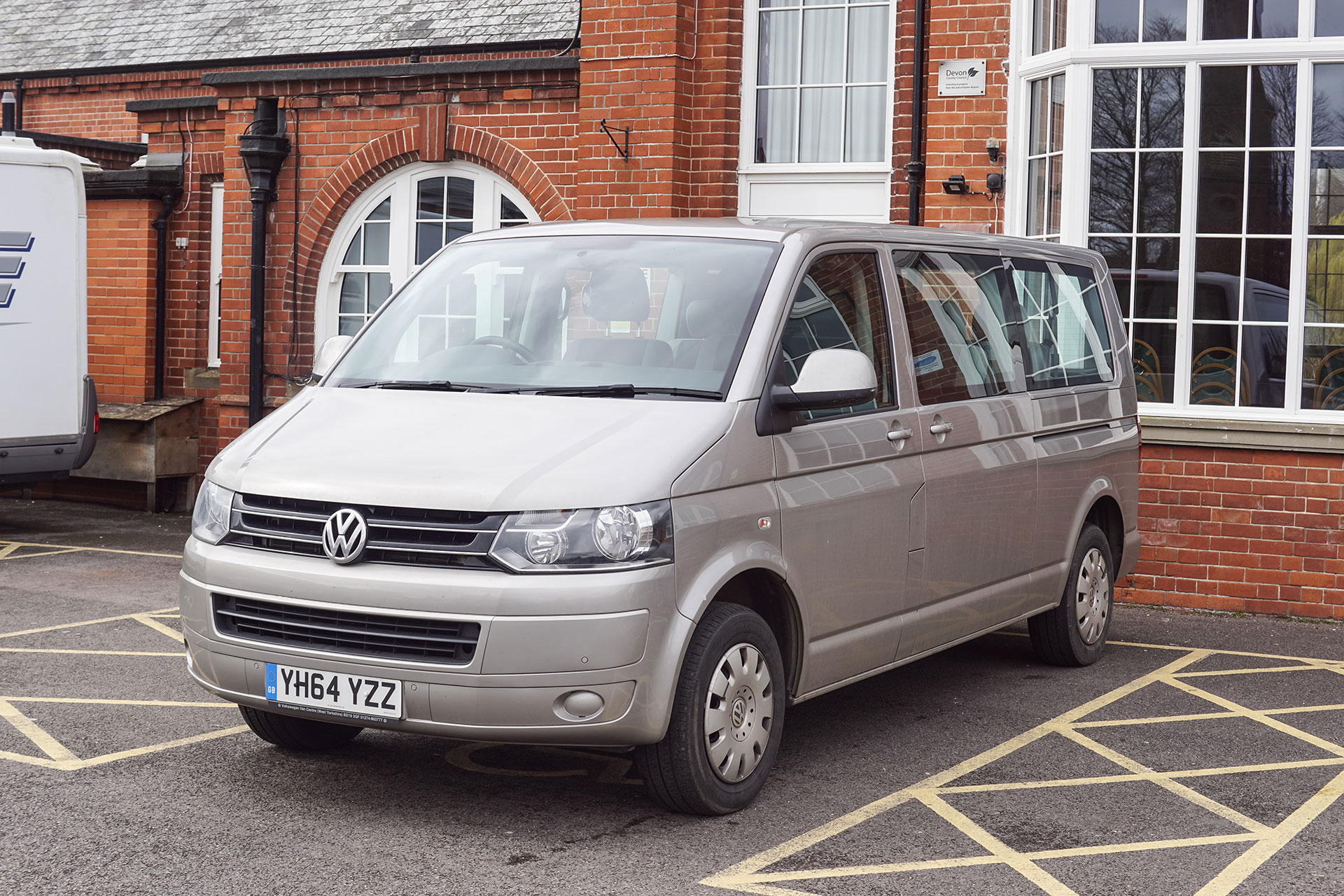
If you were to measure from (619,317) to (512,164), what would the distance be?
7.66m

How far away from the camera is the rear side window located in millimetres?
7008

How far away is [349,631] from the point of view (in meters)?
4.58

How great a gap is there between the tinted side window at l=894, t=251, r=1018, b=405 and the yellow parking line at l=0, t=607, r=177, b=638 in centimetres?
495

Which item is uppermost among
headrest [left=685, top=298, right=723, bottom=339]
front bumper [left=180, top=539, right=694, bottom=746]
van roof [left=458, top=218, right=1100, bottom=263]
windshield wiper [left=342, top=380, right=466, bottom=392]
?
van roof [left=458, top=218, right=1100, bottom=263]

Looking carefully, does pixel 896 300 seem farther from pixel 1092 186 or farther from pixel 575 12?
pixel 575 12

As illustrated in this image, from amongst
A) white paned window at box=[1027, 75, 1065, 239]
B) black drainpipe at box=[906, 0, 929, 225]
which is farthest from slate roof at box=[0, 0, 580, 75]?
white paned window at box=[1027, 75, 1065, 239]

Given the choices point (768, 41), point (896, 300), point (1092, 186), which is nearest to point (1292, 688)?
point (896, 300)

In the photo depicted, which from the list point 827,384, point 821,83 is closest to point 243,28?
point 821,83

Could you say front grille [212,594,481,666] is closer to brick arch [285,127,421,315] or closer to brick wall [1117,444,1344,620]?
brick wall [1117,444,1344,620]

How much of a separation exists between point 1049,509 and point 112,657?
4.59 metres

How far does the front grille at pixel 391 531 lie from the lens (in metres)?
4.47

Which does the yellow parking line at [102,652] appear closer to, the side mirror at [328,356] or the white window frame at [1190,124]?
the side mirror at [328,356]

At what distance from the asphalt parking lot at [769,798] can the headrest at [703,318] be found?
5.29 feet

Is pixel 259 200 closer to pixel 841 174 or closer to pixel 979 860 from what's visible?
pixel 841 174
